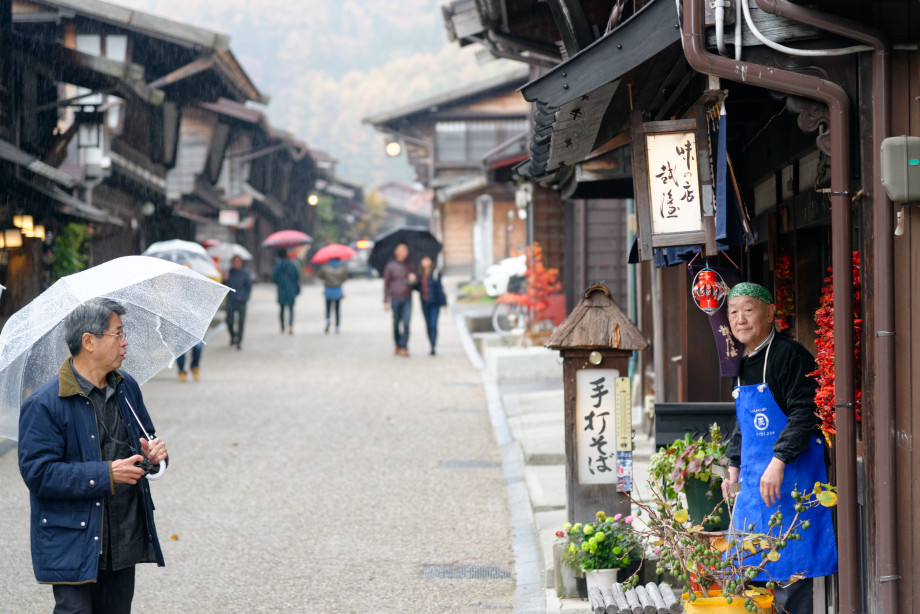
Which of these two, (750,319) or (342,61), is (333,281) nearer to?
(750,319)

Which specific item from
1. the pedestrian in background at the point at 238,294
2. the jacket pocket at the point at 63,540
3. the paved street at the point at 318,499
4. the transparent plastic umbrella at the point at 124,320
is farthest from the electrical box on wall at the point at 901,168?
the pedestrian in background at the point at 238,294

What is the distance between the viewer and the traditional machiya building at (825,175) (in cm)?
409

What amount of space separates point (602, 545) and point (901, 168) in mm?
3022

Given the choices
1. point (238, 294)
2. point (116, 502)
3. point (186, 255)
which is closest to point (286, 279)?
point (238, 294)

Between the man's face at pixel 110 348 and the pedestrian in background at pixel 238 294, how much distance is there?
51.1 ft

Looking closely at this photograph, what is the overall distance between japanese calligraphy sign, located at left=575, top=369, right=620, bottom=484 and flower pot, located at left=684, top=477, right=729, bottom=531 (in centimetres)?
59

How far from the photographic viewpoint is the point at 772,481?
187 inches

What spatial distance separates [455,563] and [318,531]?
1.38 m

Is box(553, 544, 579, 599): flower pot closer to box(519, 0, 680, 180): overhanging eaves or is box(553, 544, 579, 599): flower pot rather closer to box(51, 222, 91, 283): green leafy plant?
box(519, 0, 680, 180): overhanging eaves

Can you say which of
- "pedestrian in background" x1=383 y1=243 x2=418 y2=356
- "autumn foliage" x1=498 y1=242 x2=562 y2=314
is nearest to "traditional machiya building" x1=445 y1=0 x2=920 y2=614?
"autumn foliage" x1=498 y1=242 x2=562 y2=314

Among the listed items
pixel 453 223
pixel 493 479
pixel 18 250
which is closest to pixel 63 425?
pixel 493 479

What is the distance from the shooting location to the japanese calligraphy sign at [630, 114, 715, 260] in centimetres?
540

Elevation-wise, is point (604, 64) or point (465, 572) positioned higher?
point (604, 64)

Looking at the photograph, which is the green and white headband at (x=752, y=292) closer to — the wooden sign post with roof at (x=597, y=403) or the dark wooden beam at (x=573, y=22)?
the wooden sign post with roof at (x=597, y=403)
